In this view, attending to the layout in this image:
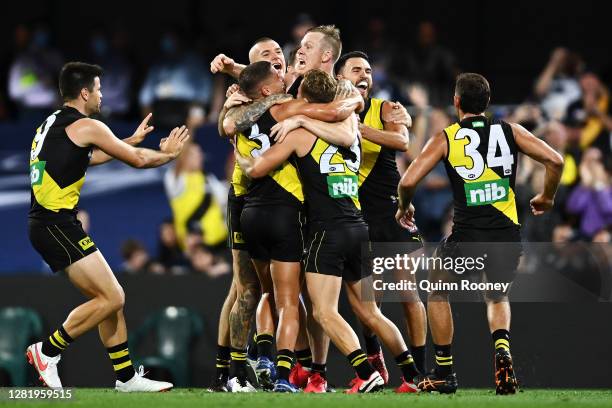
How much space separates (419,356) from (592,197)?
424 cm

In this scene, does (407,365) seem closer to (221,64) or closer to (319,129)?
(319,129)

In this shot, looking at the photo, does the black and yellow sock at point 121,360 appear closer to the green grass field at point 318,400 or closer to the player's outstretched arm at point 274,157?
the green grass field at point 318,400

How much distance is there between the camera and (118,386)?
9891mm

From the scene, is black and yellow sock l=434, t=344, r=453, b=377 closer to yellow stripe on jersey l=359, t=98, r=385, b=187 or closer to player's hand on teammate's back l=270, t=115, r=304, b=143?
yellow stripe on jersey l=359, t=98, r=385, b=187

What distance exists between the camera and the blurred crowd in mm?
13773

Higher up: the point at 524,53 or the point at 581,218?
the point at 524,53

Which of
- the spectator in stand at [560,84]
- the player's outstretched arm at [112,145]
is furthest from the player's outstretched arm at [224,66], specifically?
the spectator in stand at [560,84]

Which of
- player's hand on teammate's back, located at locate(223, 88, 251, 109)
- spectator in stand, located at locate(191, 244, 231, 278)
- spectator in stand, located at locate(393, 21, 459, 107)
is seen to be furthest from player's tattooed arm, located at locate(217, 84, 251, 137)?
spectator in stand, located at locate(393, 21, 459, 107)

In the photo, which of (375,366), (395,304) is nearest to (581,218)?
(395,304)

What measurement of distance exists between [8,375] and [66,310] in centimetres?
82

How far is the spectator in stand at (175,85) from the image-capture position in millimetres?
15961

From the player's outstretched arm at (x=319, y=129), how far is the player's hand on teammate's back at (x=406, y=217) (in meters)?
0.79

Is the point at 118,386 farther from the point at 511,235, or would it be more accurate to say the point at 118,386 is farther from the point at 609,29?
the point at 609,29

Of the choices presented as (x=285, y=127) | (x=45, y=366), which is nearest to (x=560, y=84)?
(x=285, y=127)
